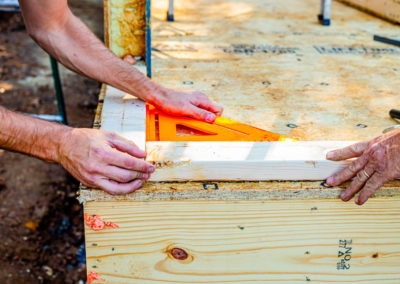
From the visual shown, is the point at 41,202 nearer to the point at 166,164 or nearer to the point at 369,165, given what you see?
the point at 166,164

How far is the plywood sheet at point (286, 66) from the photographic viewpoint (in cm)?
169

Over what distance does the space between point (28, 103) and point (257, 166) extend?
367 cm

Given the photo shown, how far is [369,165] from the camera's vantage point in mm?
1243

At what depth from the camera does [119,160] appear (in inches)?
46.8

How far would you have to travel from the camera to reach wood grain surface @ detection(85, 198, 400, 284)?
1.31 meters

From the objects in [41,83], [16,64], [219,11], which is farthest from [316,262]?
[16,64]

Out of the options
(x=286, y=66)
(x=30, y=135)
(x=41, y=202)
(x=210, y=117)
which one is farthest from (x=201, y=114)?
(x=41, y=202)

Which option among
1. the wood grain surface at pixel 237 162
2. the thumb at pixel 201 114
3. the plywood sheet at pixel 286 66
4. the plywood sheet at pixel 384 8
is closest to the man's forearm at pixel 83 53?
the thumb at pixel 201 114

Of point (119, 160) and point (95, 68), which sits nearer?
point (119, 160)

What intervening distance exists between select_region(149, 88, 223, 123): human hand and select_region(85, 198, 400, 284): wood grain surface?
0.40 metres

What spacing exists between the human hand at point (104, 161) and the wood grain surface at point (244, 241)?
0.28 feet

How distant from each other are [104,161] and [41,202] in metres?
2.23

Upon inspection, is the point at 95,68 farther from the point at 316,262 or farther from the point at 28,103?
the point at 28,103

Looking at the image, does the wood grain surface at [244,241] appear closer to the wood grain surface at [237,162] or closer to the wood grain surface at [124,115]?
the wood grain surface at [237,162]
